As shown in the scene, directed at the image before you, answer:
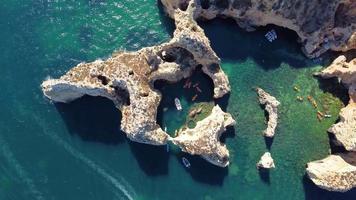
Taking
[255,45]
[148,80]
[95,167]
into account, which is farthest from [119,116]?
[255,45]

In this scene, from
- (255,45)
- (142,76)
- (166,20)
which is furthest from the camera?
(255,45)

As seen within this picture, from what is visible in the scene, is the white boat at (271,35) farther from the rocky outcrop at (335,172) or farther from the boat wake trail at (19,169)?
the boat wake trail at (19,169)

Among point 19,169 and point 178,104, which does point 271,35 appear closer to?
point 178,104

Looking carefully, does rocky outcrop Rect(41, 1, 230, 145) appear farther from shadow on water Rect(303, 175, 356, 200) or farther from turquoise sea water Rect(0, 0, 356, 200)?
shadow on water Rect(303, 175, 356, 200)

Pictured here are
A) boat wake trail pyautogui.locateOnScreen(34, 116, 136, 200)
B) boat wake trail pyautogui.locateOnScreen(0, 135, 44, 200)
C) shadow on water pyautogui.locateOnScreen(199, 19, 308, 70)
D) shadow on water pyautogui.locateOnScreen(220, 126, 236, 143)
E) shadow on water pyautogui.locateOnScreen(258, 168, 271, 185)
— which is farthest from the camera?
shadow on water pyautogui.locateOnScreen(199, 19, 308, 70)

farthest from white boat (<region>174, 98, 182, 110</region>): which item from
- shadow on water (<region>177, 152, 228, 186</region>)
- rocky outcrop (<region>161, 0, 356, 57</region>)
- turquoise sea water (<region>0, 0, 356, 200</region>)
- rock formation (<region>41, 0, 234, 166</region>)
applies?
rocky outcrop (<region>161, 0, 356, 57</region>)
